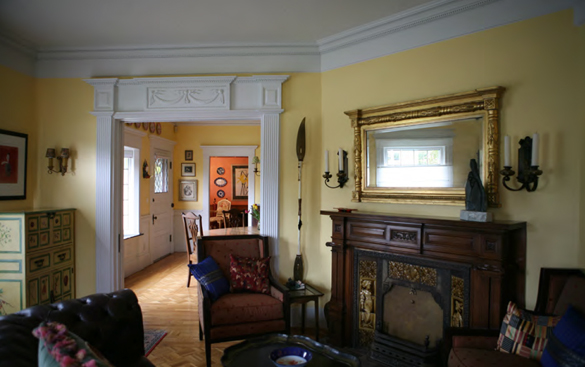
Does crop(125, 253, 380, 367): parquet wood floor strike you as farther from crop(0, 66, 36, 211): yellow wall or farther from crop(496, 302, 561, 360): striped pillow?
crop(0, 66, 36, 211): yellow wall

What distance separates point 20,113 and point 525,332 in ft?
15.9

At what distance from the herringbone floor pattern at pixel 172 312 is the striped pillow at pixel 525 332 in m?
2.15

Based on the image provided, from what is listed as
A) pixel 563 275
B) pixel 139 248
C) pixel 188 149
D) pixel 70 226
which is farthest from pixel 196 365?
pixel 188 149

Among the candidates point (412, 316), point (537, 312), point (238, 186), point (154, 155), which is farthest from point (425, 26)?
point (238, 186)

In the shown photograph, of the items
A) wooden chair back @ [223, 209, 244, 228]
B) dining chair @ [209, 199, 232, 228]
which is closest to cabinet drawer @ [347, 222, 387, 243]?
wooden chair back @ [223, 209, 244, 228]

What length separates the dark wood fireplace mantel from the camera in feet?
7.70

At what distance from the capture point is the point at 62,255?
3.68 metres

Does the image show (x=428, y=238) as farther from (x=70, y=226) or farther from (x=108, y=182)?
(x=70, y=226)

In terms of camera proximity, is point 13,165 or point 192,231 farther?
point 192,231

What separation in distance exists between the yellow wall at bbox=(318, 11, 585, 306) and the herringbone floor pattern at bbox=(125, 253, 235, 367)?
91.6 inches

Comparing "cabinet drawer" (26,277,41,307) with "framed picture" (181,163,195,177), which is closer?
"cabinet drawer" (26,277,41,307)

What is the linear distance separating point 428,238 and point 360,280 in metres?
0.78

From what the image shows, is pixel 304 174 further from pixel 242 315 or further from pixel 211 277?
pixel 242 315

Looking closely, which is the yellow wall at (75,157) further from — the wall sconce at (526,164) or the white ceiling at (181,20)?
the wall sconce at (526,164)
